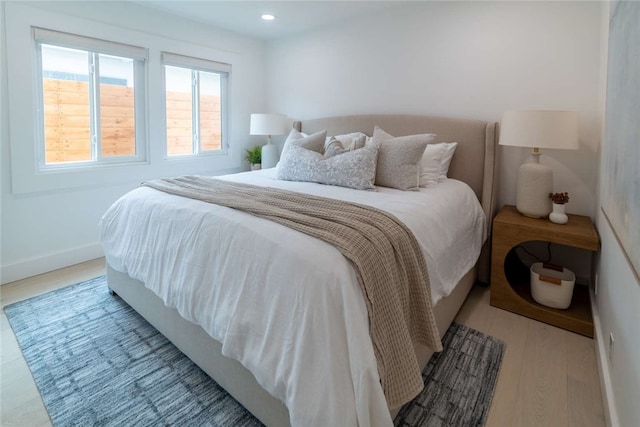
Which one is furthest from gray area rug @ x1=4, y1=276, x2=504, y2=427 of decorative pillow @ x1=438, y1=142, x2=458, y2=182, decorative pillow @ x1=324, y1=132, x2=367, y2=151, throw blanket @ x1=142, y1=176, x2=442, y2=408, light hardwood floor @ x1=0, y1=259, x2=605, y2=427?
decorative pillow @ x1=324, y1=132, x2=367, y2=151

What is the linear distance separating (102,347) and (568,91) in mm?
3519

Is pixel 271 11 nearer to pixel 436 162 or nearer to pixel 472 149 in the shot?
pixel 436 162

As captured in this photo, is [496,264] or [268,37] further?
[268,37]

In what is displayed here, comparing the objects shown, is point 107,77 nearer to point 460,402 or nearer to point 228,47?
point 228,47

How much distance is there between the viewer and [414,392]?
1234mm

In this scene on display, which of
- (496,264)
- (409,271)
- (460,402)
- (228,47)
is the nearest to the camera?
(409,271)

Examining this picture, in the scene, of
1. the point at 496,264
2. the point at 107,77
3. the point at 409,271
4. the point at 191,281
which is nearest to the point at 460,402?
the point at 409,271

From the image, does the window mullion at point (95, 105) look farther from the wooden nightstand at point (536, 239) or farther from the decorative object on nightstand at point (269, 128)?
the wooden nightstand at point (536, 239)

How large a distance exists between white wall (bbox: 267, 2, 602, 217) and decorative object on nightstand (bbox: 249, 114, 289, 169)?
1.66 feet

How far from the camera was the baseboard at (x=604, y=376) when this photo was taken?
1366 millimetres

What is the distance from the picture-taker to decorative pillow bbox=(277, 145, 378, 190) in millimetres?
2367

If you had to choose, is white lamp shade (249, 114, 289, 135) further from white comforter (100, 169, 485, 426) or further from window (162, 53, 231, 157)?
white comforter (100, 169, 485, 426)

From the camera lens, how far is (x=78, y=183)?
304 cm

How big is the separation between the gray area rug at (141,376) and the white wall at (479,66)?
1627 millimetres
